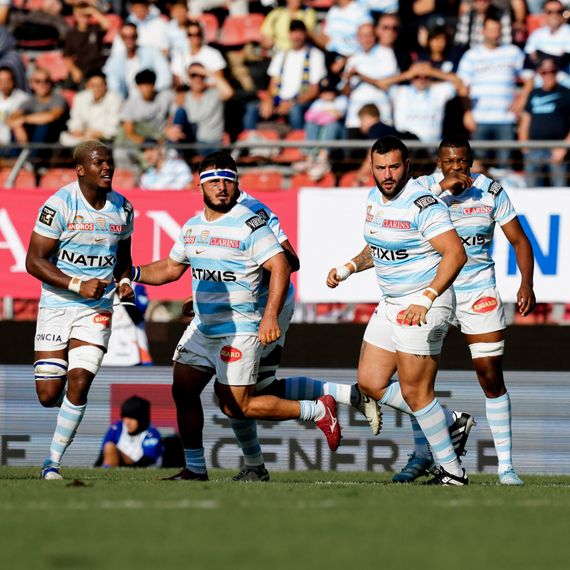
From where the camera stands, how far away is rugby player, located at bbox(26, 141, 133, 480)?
32.2 ft

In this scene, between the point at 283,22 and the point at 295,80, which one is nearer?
the point at 295,80

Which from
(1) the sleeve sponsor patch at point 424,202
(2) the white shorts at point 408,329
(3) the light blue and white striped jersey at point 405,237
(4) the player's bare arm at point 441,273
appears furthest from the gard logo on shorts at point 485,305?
(1) the sleeve sponsor patch at point 424,202

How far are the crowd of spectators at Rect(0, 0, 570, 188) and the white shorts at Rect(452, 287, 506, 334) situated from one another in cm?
493

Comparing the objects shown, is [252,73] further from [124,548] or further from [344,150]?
[124,548]

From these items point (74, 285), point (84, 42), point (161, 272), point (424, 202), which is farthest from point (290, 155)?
point (424, 202)

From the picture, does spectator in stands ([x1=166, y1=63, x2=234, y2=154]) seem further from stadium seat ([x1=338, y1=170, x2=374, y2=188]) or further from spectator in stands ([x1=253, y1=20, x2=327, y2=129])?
stadium seat ([x1=338, y1=170, x2=374, y2=188])

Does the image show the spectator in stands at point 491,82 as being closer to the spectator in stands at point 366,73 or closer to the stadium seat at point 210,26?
the spectator in stands at point 366,73

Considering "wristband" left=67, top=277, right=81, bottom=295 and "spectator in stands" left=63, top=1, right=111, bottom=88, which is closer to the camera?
"wristband" left=67, top=277, right=81, bottom=295

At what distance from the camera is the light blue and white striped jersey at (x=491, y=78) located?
1631 centimetres

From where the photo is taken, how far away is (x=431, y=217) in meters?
8.84

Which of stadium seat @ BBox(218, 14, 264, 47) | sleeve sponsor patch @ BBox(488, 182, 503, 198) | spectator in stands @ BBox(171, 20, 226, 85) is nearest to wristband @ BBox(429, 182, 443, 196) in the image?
sleeve sponsor patch @ BBox(488, 182, 503, 198)

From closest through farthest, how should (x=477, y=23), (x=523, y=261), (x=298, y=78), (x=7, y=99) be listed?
(x=523, y=261) < (x=477, y=23) < (x=298, y=78) < (x=7, y=99)

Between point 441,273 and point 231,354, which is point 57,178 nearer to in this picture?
point 231,354

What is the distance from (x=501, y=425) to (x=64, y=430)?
10.5 feet
